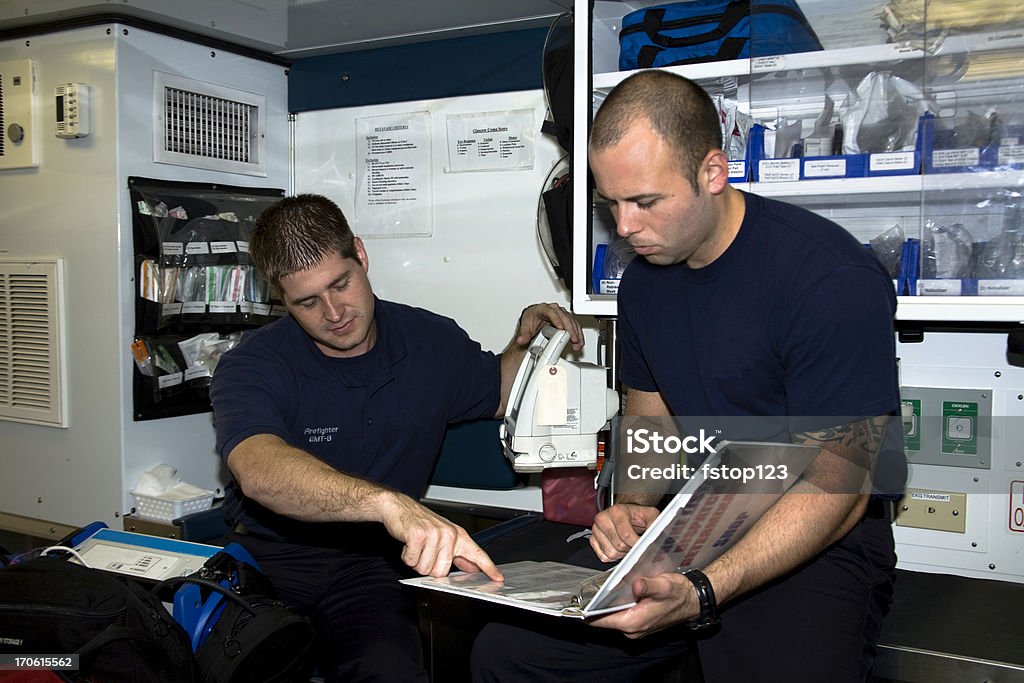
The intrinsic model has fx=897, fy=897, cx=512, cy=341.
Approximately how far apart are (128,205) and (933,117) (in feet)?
7.56

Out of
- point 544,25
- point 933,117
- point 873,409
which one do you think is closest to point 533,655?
point 873,409

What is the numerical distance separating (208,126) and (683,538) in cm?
232

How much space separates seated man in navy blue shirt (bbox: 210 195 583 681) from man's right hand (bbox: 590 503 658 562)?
0.47 m

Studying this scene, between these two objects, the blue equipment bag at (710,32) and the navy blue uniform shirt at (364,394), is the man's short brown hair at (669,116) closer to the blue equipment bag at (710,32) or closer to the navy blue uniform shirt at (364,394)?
the blue equipment bag at (710,32)

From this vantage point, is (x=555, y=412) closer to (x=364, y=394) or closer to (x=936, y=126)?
(x=364, y=394)

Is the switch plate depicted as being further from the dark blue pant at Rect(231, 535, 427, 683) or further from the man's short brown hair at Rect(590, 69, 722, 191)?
the dark blue pant at Rect(231, 535, 427, 683)

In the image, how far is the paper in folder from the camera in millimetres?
1378

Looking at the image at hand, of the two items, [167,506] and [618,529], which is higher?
[618,529]

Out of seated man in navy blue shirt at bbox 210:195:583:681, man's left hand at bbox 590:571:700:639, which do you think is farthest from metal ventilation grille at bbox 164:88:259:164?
man's left hand at bbox 590:571:700:639

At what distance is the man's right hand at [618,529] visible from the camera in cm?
201

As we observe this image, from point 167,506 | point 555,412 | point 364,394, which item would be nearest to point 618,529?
point 555,412

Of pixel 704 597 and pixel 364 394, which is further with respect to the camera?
pixel 364 394

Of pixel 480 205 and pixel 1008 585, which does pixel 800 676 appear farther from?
pixel 480 205

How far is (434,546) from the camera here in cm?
163
